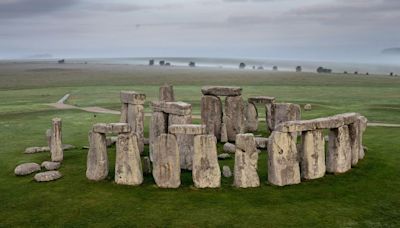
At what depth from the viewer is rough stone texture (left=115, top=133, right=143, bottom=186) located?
17031 millimetres

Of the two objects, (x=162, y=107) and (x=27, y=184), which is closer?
(x=27, y=184)

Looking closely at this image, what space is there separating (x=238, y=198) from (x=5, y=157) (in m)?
12.3

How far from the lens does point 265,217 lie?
46.3ft

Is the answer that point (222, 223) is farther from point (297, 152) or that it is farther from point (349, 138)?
point (349, 138)

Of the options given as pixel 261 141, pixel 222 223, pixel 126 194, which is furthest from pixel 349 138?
pixel 126 194

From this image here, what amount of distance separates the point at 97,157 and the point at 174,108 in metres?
4.38

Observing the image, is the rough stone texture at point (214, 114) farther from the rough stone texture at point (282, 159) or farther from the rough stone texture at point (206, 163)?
the rough stone texture at point (206, 163)

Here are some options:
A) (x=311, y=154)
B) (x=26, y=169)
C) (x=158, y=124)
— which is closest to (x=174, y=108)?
(x=158, y=124)

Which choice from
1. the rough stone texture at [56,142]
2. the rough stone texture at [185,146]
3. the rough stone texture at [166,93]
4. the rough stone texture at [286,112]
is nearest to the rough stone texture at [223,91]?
the rough stone texture at [166,93]

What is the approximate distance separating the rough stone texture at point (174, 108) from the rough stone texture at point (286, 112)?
702 centimetres

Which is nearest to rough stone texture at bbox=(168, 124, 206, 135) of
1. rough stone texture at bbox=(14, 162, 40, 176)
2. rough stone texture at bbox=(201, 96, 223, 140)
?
rough stone texture at bbox=(14, 162, 40, 176)

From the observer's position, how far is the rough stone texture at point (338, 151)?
A: 1828 centimetres

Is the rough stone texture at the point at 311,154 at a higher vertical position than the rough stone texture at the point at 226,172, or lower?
higher

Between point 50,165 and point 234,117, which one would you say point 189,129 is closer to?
point 50,165
